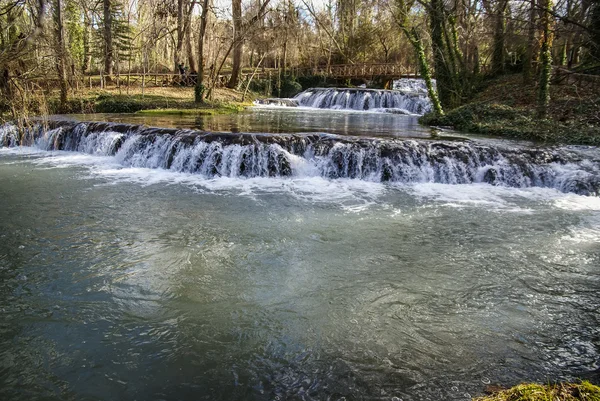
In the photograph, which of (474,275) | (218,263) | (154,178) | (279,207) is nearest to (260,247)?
(218,263)

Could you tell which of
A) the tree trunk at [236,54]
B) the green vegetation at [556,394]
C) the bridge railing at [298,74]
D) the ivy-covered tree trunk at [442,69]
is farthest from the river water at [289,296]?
the bridge railing at [298,74]

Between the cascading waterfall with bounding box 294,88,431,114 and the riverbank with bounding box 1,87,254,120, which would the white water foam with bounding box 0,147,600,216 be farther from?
the cascading waterfall with bounding box 294,88,431,114

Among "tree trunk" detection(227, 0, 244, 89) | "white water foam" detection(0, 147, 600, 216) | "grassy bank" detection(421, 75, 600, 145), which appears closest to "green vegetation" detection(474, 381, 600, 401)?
"white water foam" detection(0, 147, 600, 216)

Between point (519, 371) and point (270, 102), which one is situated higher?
point (270, 102)

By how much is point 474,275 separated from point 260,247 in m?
2.67

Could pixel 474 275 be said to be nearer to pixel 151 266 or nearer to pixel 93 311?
pixel 151 266

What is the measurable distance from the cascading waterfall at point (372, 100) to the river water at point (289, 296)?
50.2ft

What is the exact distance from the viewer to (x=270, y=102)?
86.2 feet

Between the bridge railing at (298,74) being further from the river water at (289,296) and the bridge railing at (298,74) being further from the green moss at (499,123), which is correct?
the river water at (289,296)

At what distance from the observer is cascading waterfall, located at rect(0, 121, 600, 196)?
376 inches

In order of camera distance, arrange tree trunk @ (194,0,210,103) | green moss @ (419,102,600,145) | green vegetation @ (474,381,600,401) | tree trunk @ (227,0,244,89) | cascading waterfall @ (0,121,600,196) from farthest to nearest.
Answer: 1. tree trunk @ (227,0,244,89)
2. tree trunk @ (194,0,210,103)
3. green moss @ (419,102,600,145)
4. cascading waterfall @ (0,121,600,196)
5. green vegetation @ (474,381,600,401)

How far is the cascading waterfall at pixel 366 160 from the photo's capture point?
31.3ft

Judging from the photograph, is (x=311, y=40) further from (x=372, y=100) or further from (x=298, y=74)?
(x=372, y=100)

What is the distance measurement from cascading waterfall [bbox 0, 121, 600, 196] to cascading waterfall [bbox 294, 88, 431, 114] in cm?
1239
